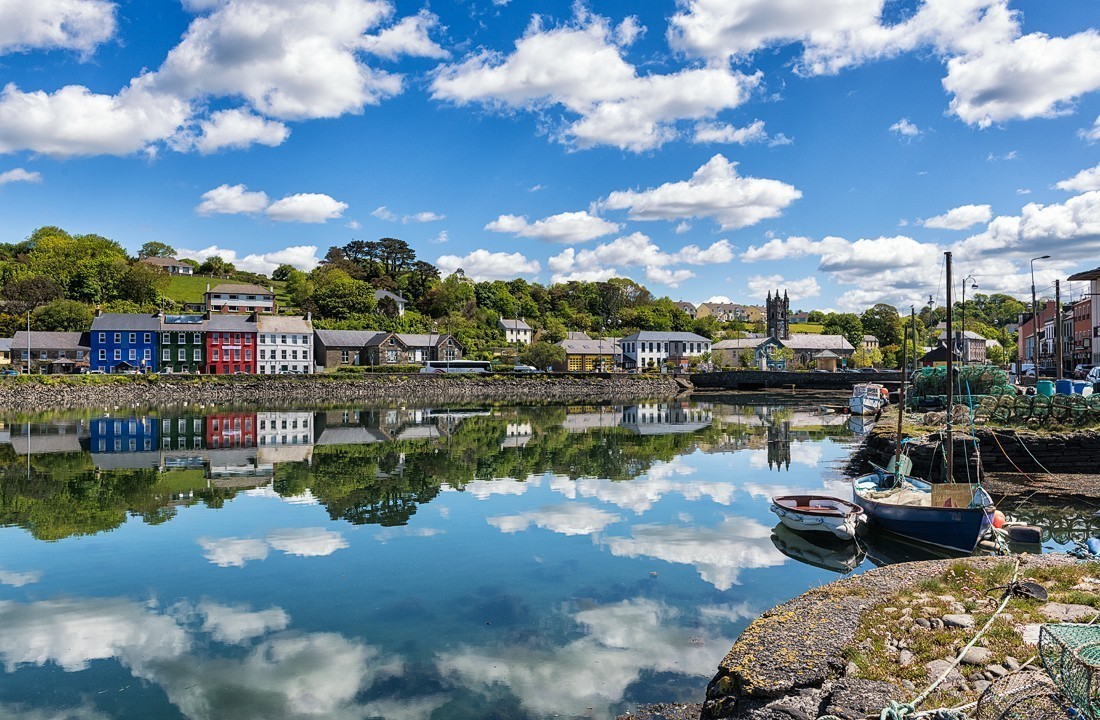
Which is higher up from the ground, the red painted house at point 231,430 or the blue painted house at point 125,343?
the blue painted house at point 125,343

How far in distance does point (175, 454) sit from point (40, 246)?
5935 inches

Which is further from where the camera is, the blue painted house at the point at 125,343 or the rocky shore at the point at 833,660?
the blue painted house at the point at 125,343

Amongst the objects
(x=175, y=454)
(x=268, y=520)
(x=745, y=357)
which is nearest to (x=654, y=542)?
(x=268, y=520)

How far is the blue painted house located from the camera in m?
102

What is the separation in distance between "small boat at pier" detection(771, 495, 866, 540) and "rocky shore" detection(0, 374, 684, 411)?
7230cm

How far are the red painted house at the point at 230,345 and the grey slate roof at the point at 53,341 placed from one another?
16540mm

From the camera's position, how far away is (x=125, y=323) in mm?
104312

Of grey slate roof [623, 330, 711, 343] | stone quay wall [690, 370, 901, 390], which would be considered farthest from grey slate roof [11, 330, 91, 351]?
stone quay wall [690, 370, 901, 390]

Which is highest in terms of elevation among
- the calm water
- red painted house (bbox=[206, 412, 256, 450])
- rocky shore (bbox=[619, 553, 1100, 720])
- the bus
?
the bus

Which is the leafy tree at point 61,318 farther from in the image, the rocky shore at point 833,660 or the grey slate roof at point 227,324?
the rocky shore at point 833,660

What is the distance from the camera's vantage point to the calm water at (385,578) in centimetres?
1226

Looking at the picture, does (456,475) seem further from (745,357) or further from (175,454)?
(745,357)

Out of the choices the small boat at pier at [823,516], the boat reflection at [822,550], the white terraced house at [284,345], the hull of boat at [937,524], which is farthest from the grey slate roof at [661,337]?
the hull of boat at [937,524]

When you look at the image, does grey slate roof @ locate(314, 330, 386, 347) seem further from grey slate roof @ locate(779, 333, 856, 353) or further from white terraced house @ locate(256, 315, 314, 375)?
grey slate roof @ locate(779, 333, 856, 353)
